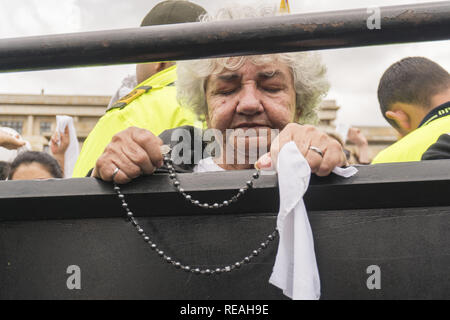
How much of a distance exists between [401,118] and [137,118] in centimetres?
175

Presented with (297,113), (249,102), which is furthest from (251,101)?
(297,113)

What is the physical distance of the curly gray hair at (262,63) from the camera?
6.21 ft

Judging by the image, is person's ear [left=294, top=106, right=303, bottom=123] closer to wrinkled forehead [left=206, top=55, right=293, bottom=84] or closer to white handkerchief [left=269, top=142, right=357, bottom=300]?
wrinkled forehead [left=206, top=55, right=293, bottom=84]

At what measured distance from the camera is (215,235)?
3.89 feet

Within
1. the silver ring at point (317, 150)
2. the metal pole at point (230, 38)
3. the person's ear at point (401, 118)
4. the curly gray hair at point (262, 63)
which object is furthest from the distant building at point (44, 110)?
the silver ring at point (317, 150)

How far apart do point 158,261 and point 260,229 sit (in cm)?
27

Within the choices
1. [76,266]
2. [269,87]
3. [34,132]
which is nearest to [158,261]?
[76,266]

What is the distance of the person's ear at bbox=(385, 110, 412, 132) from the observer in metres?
3.09

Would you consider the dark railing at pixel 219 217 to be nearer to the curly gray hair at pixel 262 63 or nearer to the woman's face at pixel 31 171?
the curly gray hair at pixel 262 63

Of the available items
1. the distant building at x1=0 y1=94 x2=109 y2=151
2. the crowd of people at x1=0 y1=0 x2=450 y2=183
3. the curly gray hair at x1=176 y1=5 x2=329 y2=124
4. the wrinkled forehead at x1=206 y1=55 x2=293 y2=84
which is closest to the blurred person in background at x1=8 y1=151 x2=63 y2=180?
the crowd of people at x1=0 y1=0 x2=450 y2=183

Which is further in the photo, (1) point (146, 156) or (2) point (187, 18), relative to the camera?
(2) point (187, 18)

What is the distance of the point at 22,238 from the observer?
1.25m

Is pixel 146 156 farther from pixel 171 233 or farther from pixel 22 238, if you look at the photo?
pixel 22 238

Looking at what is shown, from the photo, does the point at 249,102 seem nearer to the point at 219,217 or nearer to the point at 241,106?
the point at 241,106
